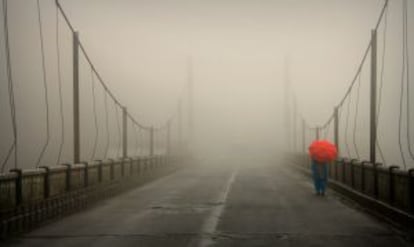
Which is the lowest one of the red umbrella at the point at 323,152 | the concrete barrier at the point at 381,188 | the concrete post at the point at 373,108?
the concrete barrier at the point at 381,188

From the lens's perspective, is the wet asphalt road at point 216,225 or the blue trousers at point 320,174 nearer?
the wet asphalt road at point 216,225

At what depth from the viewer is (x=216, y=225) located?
12445mm

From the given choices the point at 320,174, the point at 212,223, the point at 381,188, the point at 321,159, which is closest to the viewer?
the point at 212,223

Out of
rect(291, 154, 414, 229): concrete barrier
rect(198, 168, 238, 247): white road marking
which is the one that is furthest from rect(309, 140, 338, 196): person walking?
rect(198, 168, 238, 247): white road marking

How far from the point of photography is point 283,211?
1555 cm

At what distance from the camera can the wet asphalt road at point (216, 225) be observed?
10.5 metres

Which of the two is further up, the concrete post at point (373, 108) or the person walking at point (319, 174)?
the concrete post at point (373, 108)

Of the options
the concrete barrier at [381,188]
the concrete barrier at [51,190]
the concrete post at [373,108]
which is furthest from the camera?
the concrete post at [373,108]

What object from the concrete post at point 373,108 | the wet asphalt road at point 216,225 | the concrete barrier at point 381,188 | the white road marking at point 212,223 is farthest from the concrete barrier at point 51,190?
the concrete post at point 373,108

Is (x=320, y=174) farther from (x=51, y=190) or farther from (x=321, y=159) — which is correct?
(x=51, y=190)

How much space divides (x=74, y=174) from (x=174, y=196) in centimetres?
422

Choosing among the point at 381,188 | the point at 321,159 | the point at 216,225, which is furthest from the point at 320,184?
the point at 216,225

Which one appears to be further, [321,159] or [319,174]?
[319,174]

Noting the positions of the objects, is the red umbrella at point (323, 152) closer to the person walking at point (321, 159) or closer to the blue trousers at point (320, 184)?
the person walking at point (321, 159)
